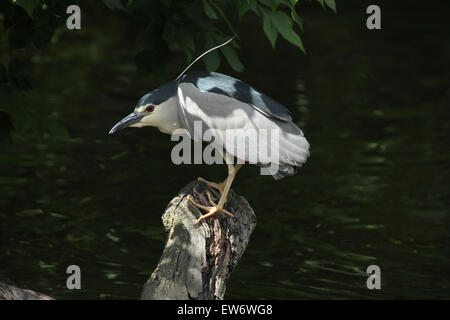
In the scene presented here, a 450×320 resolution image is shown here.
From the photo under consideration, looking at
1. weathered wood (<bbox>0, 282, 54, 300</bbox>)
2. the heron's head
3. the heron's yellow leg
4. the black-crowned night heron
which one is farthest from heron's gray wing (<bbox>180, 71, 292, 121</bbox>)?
weathered wood (<bbox>0, 282, 54, 300</bbox>)

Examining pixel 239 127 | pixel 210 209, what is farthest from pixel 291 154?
pixel 210 209

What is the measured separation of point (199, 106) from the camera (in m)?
5.52

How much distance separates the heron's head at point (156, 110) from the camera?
18.1 ft

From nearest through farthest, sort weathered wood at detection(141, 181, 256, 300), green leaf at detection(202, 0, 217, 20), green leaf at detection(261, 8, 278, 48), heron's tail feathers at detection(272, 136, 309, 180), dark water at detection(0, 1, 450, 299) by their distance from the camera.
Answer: weathered wood at detection(141, 181, 256, 300) < heron's tail feathers at detection(272, 136, 309, 180) < green leaf at detection(261, 8, 278, 48) < green leaf at detection(202, 0, 217, 20) < dark water at detection(0, 1, 450, 299)

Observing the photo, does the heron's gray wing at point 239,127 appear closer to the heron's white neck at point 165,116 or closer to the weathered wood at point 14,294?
the heron's white neck at point 165,116

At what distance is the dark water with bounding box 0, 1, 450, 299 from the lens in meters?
8.59

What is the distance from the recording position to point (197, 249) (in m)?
5.48

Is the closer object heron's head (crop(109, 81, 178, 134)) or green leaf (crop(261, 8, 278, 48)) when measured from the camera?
heron's head (crop(109, 81, 178, 134))

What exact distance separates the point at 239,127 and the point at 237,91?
0.24 m

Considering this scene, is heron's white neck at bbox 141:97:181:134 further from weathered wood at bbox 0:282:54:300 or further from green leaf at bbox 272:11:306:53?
Answer: weathered wood at bbox 0:282:54:300

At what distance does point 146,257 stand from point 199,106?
146 inches

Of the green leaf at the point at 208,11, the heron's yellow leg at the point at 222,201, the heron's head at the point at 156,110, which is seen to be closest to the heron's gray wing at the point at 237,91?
the heron's head at the point at 156,110

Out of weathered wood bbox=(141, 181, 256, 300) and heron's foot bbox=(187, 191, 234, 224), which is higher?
heron's foot bbox=(187, 191, 234, 224)


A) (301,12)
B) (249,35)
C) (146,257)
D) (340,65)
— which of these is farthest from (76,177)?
(301,12)
